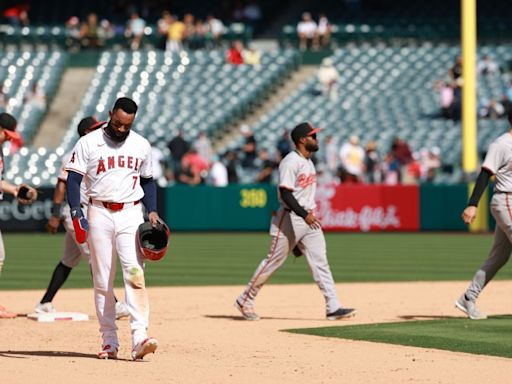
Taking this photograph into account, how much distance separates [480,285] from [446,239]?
48.6 feet

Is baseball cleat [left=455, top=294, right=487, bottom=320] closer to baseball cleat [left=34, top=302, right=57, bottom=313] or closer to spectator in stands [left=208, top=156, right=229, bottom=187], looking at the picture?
baseball cleat [left=34, top=302, right=57, bottom=313]

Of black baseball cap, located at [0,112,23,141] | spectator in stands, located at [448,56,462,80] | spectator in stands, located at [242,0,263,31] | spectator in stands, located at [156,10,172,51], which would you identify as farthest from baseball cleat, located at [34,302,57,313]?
spectator in stands, located at [242,0,263,31]

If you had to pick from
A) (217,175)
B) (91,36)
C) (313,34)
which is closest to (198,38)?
(91,36)

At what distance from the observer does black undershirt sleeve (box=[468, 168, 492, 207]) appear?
11414mm

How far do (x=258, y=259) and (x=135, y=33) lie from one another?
19631 millimetres

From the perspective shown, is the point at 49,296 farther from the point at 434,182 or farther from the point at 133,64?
the point at 133,64

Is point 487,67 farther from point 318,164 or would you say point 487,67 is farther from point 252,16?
point 252,16

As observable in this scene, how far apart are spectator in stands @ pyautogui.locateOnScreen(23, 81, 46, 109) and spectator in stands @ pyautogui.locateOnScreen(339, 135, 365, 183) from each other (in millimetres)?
10189

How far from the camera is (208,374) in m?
8.70

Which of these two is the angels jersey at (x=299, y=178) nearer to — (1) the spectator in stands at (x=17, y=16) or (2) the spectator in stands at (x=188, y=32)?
(2) the spectator in stands at (x=188, y=32)

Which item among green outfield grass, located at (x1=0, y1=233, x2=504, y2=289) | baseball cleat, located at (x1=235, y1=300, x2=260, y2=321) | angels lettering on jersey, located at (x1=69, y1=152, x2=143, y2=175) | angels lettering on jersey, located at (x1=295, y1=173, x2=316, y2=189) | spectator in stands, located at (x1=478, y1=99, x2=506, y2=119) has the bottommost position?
baseball cleat, located at (x1=235, y1=300, x2=260, y2=321)

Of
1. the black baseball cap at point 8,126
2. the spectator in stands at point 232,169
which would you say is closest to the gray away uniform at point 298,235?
the black baseball cap at point 8,126

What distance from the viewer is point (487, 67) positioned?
35844 millimetres

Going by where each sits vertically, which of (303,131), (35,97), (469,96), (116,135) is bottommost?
(116,135)
